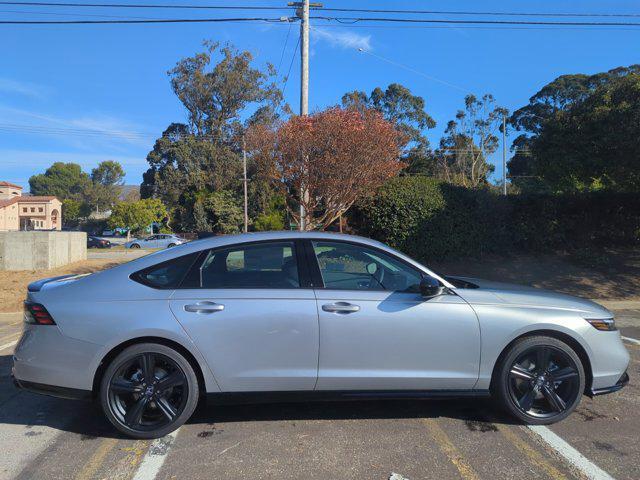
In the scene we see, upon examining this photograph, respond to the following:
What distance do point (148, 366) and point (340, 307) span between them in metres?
1.54

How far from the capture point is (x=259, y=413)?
14.4ft

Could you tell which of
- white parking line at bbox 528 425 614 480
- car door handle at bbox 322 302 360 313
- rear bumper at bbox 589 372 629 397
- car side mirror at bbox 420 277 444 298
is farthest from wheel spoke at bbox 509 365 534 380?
car door handle at bbox 322 302 360 313

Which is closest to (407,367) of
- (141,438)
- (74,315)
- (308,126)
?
(141,438)

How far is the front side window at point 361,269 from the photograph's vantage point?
4.11 metres

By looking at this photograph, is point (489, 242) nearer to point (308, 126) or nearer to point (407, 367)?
point (308, 126)

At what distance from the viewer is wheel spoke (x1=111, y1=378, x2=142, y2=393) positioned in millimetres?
3791

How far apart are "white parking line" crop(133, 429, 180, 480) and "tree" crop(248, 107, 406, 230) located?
37.4ft

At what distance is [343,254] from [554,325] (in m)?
1.79

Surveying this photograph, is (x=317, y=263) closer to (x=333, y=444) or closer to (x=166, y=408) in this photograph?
(x=333, y=444)

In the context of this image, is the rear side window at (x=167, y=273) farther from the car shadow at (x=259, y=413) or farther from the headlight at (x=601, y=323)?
the headlight at (x=601, y=323)

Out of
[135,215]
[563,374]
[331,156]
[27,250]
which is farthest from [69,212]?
[563,374]

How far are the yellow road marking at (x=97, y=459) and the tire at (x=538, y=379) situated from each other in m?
3.01

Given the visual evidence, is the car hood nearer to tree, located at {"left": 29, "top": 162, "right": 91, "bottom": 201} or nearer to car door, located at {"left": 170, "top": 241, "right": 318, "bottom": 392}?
car door, located at {"left": 170, "top": 241, "right": 318, "bottom": 392}

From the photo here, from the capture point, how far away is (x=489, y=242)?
48.8 ft
